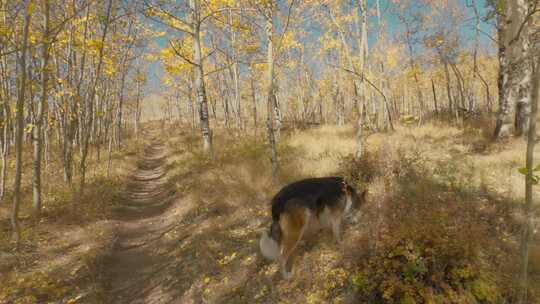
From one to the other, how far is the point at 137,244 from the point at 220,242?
96.6 inches

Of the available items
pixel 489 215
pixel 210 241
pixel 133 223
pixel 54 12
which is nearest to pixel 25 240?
pixel 133 223

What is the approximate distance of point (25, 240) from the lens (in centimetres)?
623

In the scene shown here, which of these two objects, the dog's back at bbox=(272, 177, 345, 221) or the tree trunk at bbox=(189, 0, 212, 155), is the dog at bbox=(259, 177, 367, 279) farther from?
the tree trunk at bbox=(189, 0, 212, 155)

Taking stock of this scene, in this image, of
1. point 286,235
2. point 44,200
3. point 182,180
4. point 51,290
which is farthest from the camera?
point 182,180

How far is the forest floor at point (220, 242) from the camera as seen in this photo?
12.7 ft

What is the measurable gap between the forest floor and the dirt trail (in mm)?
28

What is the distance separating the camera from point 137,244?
22.1 ft

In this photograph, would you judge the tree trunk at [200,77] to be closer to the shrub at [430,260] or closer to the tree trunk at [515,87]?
the shrub at [430,260]

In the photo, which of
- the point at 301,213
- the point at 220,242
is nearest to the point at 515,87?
the point at 301,213

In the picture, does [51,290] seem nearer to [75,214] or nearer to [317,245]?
[75,214]

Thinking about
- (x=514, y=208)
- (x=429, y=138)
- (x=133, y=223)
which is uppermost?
(x=429, y=138)

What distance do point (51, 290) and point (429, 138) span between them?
12175 mm

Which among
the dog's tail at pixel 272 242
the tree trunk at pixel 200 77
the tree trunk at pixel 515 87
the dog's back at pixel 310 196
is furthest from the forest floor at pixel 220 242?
the tree trunk at pixel 200 77

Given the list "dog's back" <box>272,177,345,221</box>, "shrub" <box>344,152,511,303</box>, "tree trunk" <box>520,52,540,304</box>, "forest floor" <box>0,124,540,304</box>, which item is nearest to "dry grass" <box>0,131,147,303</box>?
"forest floor" <box>0,124,540,304</box>
